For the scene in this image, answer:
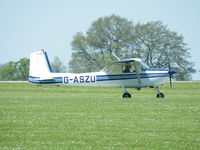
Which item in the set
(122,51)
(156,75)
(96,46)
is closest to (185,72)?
(122,51)

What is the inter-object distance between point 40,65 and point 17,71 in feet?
241

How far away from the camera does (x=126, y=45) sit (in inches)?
3172

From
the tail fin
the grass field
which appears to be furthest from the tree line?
the grass field

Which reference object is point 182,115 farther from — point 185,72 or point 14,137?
point 185,72

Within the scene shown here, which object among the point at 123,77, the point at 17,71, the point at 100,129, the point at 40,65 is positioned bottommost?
the point at 100,129

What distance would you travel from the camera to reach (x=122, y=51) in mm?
79938

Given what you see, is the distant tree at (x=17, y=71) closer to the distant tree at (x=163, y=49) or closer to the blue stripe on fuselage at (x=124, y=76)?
the distant tree at (x=163, y=49)

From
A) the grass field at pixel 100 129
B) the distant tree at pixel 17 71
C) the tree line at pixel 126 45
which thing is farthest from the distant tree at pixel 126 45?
the grass field at pixel 100 129

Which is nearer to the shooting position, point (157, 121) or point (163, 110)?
point (157, 121)

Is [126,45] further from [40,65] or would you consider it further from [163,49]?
[40,65]

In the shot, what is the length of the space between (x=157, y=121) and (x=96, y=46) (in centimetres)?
7012

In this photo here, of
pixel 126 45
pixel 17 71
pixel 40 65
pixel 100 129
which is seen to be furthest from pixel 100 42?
pixel 100 129

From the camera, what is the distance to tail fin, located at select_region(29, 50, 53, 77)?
30461 millimetres

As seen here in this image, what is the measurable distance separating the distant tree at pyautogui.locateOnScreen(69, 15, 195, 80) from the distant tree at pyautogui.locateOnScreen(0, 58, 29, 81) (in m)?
23.2
